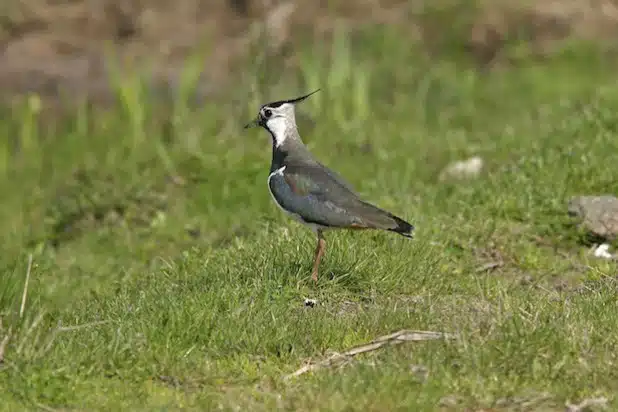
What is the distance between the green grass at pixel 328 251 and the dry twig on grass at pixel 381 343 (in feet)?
0.17

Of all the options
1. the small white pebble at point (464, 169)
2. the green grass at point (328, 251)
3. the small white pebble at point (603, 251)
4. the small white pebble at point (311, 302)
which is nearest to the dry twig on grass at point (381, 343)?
the green grass at point (328, 251)

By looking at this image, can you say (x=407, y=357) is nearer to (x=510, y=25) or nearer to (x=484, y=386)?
(x=484, y=386)

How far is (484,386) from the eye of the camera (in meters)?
5.07

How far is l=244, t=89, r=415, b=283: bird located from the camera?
6137mm

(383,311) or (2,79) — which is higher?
(383,311)

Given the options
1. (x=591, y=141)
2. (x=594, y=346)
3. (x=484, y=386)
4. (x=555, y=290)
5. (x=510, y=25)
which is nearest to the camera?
(x=484, y=386)

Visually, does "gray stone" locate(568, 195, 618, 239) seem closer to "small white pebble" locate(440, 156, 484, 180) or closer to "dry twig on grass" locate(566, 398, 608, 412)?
"small white pebble" locate(440, 156, 484, 180)

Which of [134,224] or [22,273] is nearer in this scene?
[22,273]

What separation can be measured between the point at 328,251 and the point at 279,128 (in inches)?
27.0

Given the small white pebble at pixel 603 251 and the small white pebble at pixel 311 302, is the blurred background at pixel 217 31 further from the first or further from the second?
the small white pebble at pixel 311 302

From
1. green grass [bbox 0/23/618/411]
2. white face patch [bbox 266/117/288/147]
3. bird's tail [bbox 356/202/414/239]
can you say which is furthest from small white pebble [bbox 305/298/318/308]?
white face patch [bbox 266/117/288/147]

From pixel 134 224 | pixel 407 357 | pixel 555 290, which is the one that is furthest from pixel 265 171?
pixel 407 357

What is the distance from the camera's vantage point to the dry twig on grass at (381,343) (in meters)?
5.48

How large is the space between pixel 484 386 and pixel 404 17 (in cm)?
914
